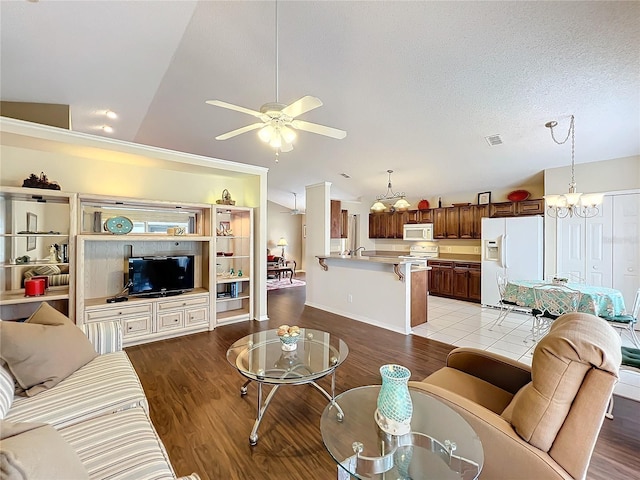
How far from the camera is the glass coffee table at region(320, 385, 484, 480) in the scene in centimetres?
121

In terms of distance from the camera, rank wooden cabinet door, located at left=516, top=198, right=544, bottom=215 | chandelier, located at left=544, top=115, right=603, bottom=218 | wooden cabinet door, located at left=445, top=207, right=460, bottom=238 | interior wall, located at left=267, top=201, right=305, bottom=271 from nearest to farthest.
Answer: chandelier, located at left=544, top=115, right=603, bottom=218
wooden cabinet door, located at left=516, top=198, right=544, bottom=215
wooden cabinet door, located at left=445, top=207, right=460, bottom=238
interior wall, located at left=267, top=201, right=305, bottom=271

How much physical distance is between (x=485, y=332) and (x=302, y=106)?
13.8 ft

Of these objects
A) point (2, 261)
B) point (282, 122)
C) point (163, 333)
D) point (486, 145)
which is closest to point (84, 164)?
point (2, 261)

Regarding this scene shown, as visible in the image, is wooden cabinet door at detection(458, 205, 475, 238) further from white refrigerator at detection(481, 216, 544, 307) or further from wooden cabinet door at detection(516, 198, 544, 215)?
wooden cabinet door at detection(516, 198, 544, 215)

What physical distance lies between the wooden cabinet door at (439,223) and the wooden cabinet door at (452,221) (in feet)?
0.24

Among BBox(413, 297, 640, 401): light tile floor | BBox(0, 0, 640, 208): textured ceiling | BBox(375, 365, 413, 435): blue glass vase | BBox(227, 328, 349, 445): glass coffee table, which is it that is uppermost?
BBox(0, 0, 640, 208): textured ceiling

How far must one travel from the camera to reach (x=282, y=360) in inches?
90.9

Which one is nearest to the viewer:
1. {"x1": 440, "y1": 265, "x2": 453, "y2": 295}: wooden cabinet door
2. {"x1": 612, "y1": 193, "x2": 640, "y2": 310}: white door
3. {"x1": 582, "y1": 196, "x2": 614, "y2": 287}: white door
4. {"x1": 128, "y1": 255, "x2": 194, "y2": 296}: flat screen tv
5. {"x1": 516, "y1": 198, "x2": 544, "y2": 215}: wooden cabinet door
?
{"x1": 128, "y1": 255, "x2": 194, "y2": 296}: flat screen tv

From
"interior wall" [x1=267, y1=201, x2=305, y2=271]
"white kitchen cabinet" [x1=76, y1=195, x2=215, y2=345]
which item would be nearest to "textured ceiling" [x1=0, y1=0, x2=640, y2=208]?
"white kitchen cabinet" [x1=76, y1=195, x2=215, y2=345]

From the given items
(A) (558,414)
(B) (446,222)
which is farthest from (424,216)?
(A) (558,414)

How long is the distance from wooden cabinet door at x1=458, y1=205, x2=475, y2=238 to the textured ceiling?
1.36m

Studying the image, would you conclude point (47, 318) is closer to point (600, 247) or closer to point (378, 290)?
point (378, 290)

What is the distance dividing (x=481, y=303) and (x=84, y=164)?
718 centimetres

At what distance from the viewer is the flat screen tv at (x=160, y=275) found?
12.7 ft
